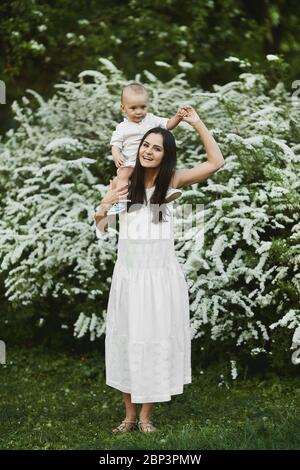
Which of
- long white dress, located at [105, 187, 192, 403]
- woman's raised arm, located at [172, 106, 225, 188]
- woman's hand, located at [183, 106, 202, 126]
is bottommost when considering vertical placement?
long white dress, located at [105, 187, 192, 403]

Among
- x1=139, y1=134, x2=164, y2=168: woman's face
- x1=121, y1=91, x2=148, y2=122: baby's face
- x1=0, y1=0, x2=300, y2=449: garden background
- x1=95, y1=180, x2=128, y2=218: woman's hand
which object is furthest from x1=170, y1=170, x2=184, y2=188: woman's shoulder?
x1=0, y1=0, x2=300, y2=449: garden background

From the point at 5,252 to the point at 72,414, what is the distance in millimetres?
1848

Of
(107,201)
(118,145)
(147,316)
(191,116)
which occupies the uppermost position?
(191,116)

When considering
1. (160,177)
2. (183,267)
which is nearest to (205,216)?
(183,267)

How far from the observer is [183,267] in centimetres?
578

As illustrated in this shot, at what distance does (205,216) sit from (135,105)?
175 cm

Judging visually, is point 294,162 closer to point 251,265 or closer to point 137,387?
point 251,265

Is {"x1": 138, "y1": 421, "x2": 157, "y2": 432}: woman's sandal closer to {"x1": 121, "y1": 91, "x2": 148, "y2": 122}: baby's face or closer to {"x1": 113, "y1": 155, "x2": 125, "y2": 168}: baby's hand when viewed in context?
{"x1": 113, "y1": 155, "x2": 125, "y2": 168}: baby's hand

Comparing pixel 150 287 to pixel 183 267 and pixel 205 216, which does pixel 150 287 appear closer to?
pixel 183 267

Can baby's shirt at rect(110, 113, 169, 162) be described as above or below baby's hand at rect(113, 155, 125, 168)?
above

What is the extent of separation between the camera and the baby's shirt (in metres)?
4.68

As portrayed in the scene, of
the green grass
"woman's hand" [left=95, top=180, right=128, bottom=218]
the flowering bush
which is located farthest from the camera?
the flowering bush

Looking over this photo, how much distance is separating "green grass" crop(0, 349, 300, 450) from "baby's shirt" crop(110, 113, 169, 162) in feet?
5.06
